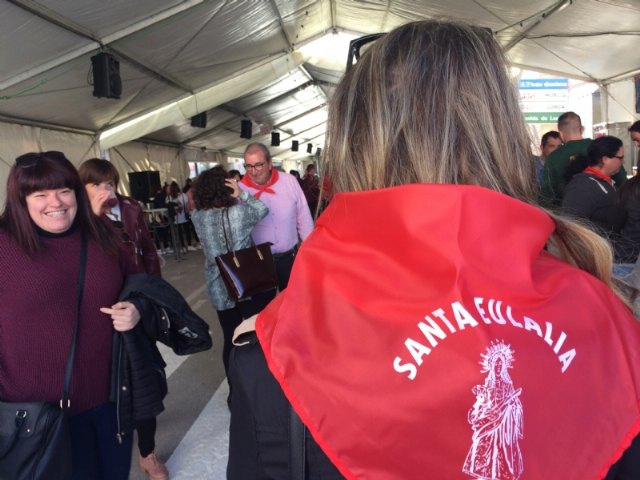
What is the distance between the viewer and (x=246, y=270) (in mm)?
3273

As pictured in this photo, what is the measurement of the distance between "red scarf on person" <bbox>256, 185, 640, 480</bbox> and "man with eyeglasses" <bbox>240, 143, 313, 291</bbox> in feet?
10.5

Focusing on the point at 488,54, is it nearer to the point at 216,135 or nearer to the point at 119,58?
the point at 119,58

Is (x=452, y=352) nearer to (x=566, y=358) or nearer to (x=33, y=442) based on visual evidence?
(x=566, y=358)

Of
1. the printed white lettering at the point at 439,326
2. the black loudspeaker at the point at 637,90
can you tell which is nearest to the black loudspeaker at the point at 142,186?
the black loudspeaker at the point at 637,90

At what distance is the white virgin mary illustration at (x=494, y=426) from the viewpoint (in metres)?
0.56

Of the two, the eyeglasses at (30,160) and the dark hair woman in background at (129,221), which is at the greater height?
the eyeglasses at (30,160)

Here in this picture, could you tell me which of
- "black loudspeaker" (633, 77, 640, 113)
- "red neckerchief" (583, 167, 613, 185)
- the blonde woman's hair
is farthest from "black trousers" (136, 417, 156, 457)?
"black loudspeaker" (633, 77, 640, 113)

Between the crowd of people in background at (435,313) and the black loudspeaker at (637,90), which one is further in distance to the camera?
the black loudspeaker at (637,90)

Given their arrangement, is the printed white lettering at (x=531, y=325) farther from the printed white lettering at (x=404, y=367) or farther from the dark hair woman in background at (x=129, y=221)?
the dark hair woman in background at (x=129, y=221)

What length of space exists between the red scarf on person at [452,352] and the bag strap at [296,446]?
3 centimetres

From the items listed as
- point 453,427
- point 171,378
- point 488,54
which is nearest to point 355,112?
point 488,54

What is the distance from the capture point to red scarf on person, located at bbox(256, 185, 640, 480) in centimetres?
57

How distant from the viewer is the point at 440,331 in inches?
22.6

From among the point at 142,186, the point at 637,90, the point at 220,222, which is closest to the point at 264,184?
the point at 220,222
